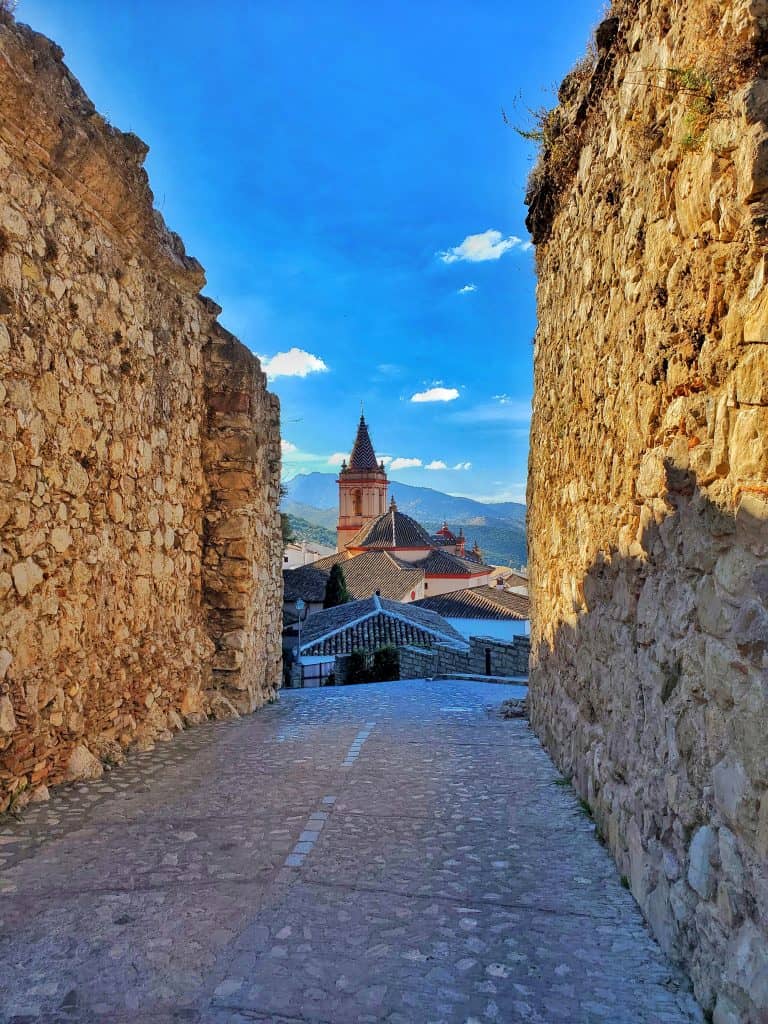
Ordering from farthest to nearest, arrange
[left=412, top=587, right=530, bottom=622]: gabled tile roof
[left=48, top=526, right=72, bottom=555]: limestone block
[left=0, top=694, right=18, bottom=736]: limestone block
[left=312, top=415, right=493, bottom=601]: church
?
[left=312, top=415, right=493, bottom=601]: church
[left=412, top=587, right=530, bottom=622]: gabled tile roof
[left=48, top=526, right=72, bottom=555]: limestone block
[left=0, top=694, right=18, bottom=736]: limestone block

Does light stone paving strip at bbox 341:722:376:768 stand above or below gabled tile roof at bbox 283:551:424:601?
below

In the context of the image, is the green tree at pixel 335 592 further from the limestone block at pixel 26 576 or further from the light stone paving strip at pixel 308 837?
the light stone paving strip at pixel 308 837

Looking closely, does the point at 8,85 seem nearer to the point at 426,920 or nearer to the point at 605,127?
the point at 605,127

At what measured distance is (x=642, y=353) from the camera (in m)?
2.86

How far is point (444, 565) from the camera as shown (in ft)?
152

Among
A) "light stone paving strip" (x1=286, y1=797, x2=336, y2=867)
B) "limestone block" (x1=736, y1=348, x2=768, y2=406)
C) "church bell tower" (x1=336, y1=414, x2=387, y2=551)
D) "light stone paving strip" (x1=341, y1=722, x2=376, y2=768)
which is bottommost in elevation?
"light stone paving strip" (x1=341, y1=722, x2=376, y2=768)

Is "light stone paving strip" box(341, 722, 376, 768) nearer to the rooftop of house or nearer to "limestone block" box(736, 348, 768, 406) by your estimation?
"limestone block" box(736, 348, 768, 406)

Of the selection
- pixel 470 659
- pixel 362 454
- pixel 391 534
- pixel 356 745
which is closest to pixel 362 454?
pixel 362 454

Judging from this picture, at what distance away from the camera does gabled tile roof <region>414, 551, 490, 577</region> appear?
45531 mm

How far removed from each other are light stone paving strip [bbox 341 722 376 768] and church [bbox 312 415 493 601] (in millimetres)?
32444

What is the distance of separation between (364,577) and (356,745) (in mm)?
36029

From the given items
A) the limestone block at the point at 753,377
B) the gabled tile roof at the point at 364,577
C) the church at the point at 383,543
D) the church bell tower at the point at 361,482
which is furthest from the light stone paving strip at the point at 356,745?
the church bell tower at the point at 361,482

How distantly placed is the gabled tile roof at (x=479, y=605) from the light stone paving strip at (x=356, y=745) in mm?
26385

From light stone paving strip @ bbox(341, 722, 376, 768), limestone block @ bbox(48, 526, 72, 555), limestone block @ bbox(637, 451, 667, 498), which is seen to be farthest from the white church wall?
limestone block @ bbox(637, 451, 667, 498)
